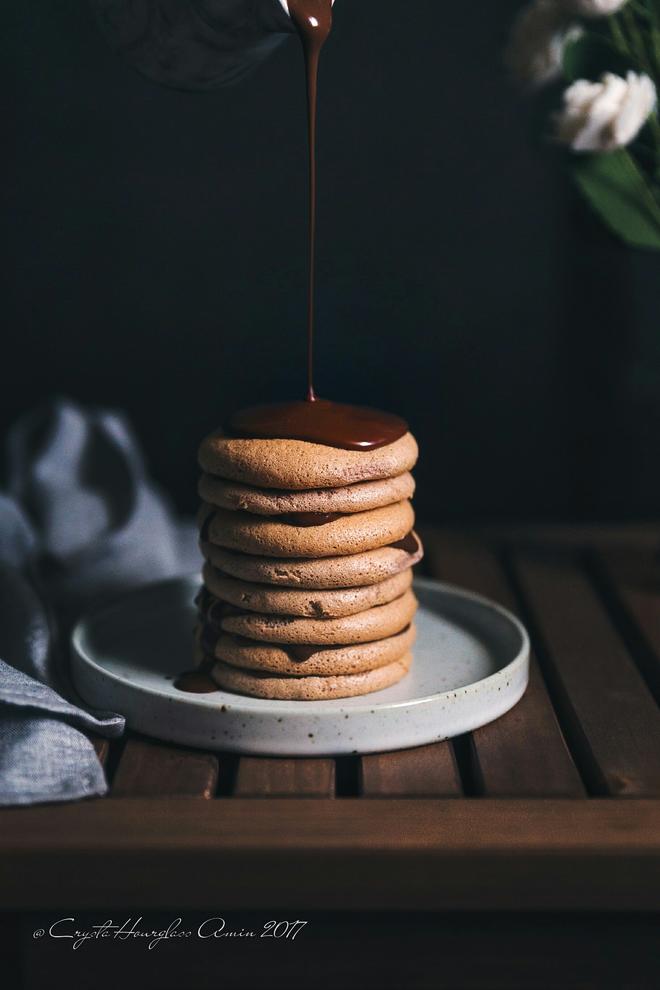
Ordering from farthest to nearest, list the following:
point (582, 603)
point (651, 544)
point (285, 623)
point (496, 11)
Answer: point (496, 11), point (651, 544), point (582, 603), point (285, 623)

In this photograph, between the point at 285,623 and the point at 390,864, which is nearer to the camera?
the point at 390,864

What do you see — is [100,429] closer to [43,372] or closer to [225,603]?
[43,372]

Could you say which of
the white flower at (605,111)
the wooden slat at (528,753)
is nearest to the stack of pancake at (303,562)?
the wooden slat at (528,753)

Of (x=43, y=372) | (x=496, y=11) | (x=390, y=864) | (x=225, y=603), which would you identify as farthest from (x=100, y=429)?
(x=390, y=864)

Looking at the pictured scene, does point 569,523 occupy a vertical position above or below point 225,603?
below

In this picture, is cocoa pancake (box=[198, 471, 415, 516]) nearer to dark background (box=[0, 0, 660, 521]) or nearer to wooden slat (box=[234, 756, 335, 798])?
wooden slat (box=[234, 756, 335, 798])

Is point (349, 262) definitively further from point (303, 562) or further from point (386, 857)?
point (386, 857)

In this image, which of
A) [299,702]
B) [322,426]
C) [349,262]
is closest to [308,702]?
[299,702]
